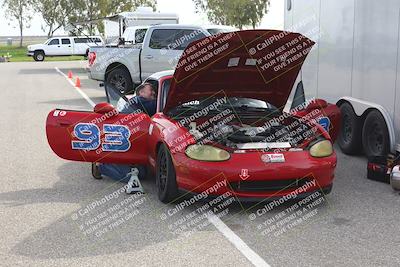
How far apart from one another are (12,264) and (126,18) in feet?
73.5

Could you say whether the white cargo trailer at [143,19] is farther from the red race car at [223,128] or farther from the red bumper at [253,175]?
the red bumper at [253,175]

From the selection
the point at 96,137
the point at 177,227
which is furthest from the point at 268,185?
the point at 96,137

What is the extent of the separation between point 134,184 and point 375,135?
3337 mm

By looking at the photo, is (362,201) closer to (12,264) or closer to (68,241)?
(68,241)

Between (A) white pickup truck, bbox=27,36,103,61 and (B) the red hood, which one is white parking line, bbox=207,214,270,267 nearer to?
(B) the red hood

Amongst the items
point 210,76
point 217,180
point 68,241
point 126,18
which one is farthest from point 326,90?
point 126,18

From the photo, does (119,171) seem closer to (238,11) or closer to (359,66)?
(359,66)

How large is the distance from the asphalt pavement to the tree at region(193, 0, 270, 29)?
40462 mm

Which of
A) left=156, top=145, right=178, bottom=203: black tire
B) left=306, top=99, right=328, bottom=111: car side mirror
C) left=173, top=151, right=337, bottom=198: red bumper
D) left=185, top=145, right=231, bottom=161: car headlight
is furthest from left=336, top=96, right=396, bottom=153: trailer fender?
left=156, top=145, right=178, bottom=203: black tire

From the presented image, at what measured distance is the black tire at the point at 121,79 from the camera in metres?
15.5

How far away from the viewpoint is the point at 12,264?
4.32 m

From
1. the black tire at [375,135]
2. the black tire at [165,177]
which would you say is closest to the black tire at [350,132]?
the black tire at [375,135]

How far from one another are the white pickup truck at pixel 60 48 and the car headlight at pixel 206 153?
35.5m

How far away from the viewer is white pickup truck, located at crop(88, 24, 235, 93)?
1506 centimetres
